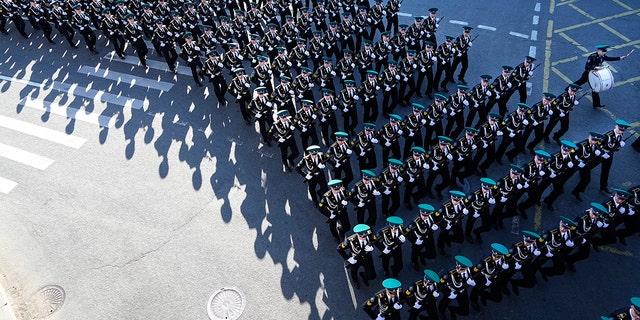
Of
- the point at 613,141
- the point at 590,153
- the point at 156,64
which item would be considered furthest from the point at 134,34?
the point at 613,141

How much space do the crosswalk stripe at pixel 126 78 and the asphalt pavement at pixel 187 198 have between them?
8cm

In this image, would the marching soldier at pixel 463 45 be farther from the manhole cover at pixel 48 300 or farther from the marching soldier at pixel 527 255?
the manhole cover at pixel 48 300

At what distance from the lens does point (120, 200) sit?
11.5 meters

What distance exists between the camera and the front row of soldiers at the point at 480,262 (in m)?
7.62

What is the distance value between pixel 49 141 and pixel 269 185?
7795mm

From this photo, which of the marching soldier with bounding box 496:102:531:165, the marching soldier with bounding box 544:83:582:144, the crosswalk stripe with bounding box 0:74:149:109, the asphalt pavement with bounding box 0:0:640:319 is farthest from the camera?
the crosswalk stripe with bounding box 0:74:149:109

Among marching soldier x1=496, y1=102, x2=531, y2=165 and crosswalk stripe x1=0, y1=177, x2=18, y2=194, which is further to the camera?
crosswalk stripe x1=0, y1=177, x2=18, y2=194

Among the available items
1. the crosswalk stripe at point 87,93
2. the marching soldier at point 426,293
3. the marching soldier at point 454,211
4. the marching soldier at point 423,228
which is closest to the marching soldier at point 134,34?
the crosswalk stripe at point 87,93

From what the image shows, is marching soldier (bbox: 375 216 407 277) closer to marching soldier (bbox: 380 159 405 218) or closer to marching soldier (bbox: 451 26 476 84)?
marching soldier (bbox: 380 159 405 218)

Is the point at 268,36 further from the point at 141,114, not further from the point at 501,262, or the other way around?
the point at 501,262

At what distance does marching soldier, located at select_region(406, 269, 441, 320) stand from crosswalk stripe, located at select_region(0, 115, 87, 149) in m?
11.3

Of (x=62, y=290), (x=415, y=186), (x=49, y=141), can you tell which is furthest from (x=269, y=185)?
(x=49, y=141)

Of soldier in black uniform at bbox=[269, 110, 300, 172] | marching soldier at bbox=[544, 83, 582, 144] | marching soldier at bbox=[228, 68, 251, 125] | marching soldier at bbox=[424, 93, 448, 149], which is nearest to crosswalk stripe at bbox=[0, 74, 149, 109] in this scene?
marching soldier at bbox=[228, 68, 251, 125]

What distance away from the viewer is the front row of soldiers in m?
7.62
